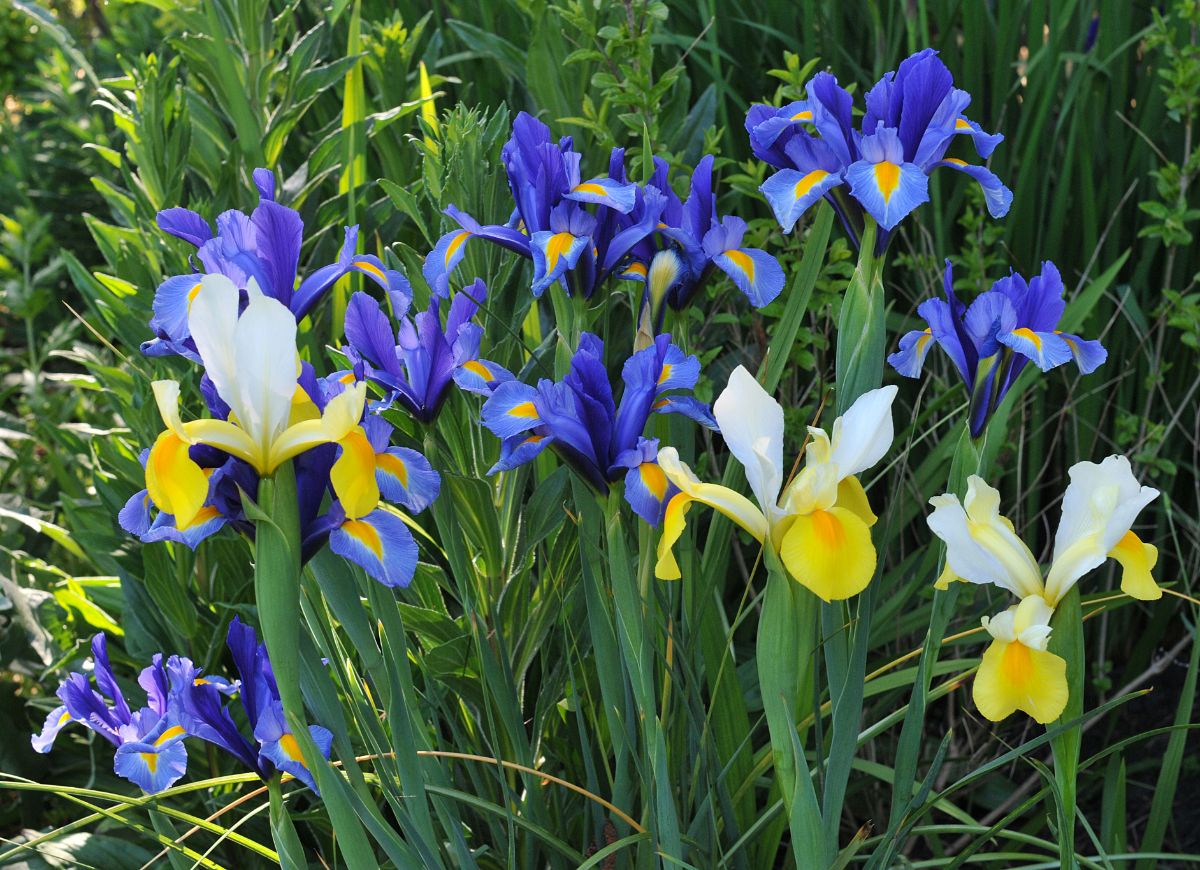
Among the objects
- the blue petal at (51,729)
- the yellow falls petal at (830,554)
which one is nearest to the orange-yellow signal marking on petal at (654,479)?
the yellow falls petal at (830,554)

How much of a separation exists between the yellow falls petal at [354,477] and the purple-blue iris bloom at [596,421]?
0.37 feet

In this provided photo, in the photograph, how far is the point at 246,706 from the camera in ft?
3.50

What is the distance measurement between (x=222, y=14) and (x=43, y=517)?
1.17 m

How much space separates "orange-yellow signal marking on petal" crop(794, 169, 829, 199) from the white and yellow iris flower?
0.41m

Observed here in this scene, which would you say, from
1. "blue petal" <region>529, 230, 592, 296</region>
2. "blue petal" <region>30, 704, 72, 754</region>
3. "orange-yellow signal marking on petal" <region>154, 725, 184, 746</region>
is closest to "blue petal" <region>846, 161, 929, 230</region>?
"blue petal" <region>529, 230, 592, 296</region>

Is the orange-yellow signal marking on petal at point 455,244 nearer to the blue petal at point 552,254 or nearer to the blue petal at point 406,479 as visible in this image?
the blue petal at point 552,254

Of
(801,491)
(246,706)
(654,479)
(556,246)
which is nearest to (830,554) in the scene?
(801,491)

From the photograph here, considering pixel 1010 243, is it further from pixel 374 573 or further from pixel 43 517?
pixel 43 517

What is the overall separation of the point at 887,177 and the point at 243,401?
1.77 feet

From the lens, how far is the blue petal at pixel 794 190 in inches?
37.4

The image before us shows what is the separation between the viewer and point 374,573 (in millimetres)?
831

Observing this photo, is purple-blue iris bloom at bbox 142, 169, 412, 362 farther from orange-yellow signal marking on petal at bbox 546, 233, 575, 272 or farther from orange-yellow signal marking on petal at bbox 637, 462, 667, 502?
orange-yellow signal marking on petal at bbox 637, 462, 667, 502

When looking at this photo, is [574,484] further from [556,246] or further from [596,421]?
[556,246]

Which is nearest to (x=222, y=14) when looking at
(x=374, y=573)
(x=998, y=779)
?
(x=374, y=573)
